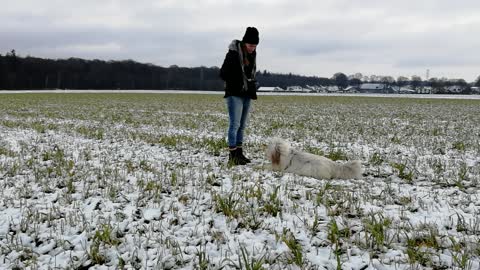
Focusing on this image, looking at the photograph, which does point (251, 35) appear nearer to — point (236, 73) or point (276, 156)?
point (236, 73)

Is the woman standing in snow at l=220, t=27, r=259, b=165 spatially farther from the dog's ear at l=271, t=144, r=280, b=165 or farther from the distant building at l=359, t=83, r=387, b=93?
the distant building at l=359, t=83, r=387, b=93

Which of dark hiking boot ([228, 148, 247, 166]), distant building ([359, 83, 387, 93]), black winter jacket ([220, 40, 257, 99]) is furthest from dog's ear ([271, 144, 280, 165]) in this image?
distant building ([359, 83, 387, 93])

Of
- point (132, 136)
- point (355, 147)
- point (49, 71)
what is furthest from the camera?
point (49, 71)

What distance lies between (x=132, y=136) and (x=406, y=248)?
7699mm

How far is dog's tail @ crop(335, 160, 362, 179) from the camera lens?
4.98 metres

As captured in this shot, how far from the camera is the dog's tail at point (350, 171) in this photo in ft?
16.4

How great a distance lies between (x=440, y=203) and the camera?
3793 millimetres

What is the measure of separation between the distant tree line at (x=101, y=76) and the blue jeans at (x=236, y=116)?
280 feet

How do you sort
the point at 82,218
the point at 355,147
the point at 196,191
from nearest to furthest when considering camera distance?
the point at 82,218 → the point at 196,191 → the point at 355,147

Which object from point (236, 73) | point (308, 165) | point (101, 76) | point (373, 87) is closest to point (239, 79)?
point (236, 73)

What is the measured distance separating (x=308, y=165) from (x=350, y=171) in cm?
60

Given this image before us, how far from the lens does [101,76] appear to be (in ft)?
299

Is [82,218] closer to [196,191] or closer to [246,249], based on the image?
[196,191]

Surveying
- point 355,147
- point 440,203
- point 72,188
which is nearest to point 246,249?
point 440,203
